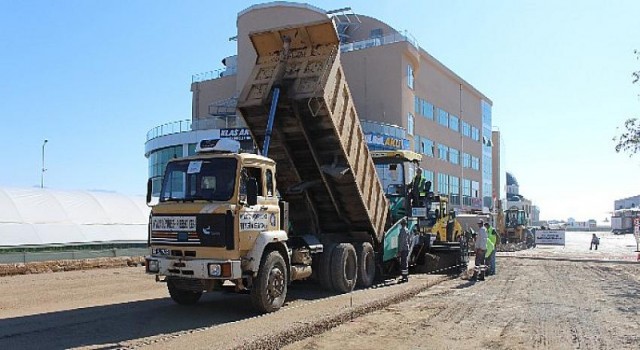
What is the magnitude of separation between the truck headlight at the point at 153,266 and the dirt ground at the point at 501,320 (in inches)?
122

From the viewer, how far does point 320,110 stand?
11.5m

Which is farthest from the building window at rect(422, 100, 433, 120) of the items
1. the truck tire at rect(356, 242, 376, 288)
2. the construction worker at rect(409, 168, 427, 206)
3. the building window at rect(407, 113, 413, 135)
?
the truck tire at rect(356, 242, 376, 288)

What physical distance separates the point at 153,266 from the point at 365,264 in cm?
560

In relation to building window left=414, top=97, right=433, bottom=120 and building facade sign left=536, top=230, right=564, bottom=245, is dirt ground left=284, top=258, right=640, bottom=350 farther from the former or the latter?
building window left=414, top=97, right=433, bottom=120

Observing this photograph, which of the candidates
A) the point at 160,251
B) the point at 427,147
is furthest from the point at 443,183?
the point at 160,251

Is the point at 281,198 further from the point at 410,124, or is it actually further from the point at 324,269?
the point at 410,124

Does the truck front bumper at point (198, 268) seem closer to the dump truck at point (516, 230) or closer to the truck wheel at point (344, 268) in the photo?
the truck wheel at point (344, 268)

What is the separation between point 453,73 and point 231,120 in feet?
82.0

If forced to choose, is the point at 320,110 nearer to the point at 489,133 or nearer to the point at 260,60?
the point at 260,60

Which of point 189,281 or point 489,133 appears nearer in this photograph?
point 189,281

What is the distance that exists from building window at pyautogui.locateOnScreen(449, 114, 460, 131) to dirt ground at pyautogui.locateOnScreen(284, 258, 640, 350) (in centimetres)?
4908

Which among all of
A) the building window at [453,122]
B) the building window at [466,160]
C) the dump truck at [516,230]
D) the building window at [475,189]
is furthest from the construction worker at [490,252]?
the building window at [475,189]

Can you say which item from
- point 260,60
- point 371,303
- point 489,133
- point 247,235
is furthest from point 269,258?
point 489,133

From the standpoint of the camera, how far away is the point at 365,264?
45.2 ft
